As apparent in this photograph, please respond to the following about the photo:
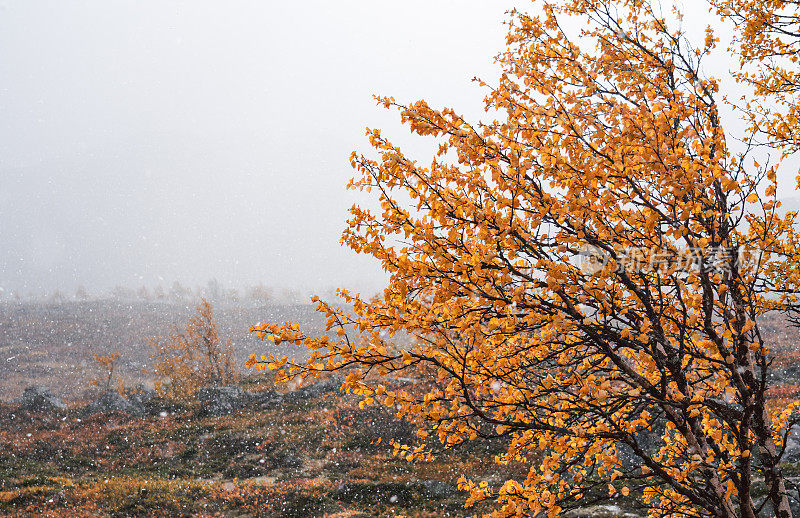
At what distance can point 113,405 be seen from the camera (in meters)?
24.2

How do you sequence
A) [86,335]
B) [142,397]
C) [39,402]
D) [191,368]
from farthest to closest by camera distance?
[86,335]
[191,368]
[142,397]
[39,402]

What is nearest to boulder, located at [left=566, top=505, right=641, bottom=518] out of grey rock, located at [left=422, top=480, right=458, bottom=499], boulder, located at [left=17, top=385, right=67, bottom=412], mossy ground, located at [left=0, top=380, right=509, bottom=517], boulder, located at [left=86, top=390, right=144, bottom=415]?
mossy ground, located at [left=0, top=380, right=509, bottom=517]

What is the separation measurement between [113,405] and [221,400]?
642 cm

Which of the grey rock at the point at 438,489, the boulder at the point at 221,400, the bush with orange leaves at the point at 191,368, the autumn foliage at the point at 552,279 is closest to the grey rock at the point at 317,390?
the boulder at the point at 221,400

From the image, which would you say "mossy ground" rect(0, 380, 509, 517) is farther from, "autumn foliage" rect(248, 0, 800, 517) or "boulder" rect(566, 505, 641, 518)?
"autumn foliage" rect(248, 0, 800, 517)

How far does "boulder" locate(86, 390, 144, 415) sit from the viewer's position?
934 inches

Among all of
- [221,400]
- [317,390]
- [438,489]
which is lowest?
[221,400]

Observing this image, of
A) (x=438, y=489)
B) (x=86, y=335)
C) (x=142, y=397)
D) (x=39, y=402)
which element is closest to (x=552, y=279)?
(x=438, y=489)

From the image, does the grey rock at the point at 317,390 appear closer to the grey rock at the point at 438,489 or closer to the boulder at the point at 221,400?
the boulder at the point at 221,400

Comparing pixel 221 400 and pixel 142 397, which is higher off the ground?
pixel 221 400

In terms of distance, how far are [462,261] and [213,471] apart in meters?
17.1

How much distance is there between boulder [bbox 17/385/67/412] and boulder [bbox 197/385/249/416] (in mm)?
8424

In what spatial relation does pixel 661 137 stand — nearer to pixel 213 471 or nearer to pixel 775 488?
pixel 775 488

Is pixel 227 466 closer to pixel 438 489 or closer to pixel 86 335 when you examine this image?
pixel 438 489
